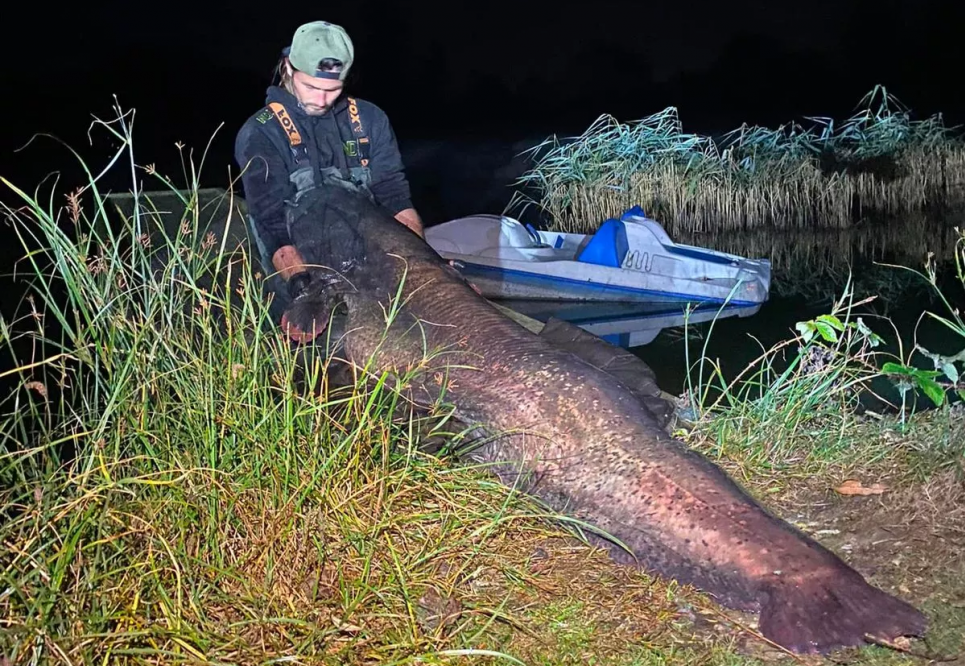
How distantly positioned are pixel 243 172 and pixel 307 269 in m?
0.44

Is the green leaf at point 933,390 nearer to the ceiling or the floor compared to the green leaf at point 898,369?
nearer to the floor

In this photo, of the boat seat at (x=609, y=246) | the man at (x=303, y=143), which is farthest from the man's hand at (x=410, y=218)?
the boat seat at (x=609, y=246)

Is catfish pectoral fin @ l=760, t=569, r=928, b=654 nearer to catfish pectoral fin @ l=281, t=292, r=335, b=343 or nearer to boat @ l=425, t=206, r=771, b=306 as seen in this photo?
catfish pectoral fin @ l=281, t=292, r=335, b=343

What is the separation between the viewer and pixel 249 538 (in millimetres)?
2578

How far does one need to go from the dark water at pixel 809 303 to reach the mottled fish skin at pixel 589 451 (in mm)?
3727

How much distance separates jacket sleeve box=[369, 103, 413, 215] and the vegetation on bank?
65.9 inches

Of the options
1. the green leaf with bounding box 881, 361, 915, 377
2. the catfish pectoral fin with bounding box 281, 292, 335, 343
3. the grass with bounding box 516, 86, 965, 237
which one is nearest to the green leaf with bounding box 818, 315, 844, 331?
the green leaf with bounding box 881, 361, 915, 377

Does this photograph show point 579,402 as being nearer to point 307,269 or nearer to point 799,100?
point 307,269

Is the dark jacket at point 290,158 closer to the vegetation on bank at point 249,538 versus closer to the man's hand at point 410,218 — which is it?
the man's hand at point 410,218

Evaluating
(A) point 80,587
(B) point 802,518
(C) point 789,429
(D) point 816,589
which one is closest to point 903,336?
(C) point 789,429

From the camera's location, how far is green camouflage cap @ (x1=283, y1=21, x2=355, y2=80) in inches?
157

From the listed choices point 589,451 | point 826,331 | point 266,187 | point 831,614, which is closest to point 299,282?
point 266,187

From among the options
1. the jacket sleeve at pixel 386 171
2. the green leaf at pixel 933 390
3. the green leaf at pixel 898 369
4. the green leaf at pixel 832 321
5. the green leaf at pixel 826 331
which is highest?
the jacket sleeve at pixel 386 171

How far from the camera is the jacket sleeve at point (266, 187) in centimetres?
407
